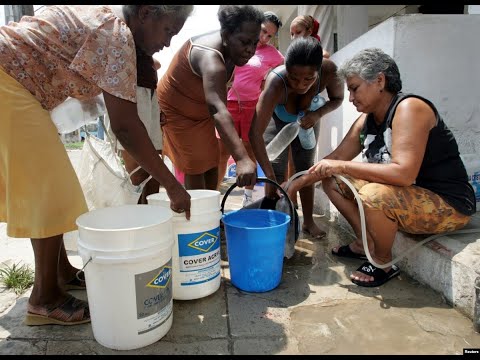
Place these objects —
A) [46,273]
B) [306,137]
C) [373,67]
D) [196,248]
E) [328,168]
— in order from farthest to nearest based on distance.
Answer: [306,137] < [328,168] < [373,67] < [196,248] < [46,273]

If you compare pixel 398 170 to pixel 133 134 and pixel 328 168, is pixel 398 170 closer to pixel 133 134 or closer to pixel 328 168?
pixel 328 168

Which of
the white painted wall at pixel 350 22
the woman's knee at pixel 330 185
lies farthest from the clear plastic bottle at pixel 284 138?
the white painted wall at pixel 350 22

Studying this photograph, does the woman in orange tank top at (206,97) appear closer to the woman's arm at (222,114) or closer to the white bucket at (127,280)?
the woman's arm at (222,114)

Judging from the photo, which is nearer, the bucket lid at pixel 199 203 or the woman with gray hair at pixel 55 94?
the woman with gray hair at pixel 55 94

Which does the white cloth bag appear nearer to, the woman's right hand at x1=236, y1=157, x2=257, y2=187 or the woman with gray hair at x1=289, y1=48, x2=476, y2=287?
the woman's right hand at x1=236, y1=157, x2=257, y2=187

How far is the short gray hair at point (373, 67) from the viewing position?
2033 millimetres

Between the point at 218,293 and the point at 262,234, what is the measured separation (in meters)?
0.44

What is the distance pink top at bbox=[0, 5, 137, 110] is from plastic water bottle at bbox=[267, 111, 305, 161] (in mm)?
1535

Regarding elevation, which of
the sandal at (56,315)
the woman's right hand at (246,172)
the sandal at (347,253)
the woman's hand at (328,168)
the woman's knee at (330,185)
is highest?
the woman's right hand at (246,172)

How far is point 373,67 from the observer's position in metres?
2.03

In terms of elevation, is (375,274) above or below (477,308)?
below

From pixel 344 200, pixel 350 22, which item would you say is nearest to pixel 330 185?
pixel 344 200

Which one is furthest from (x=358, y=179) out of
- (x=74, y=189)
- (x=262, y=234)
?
(x=74, y=189)

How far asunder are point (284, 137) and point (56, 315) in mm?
1933
